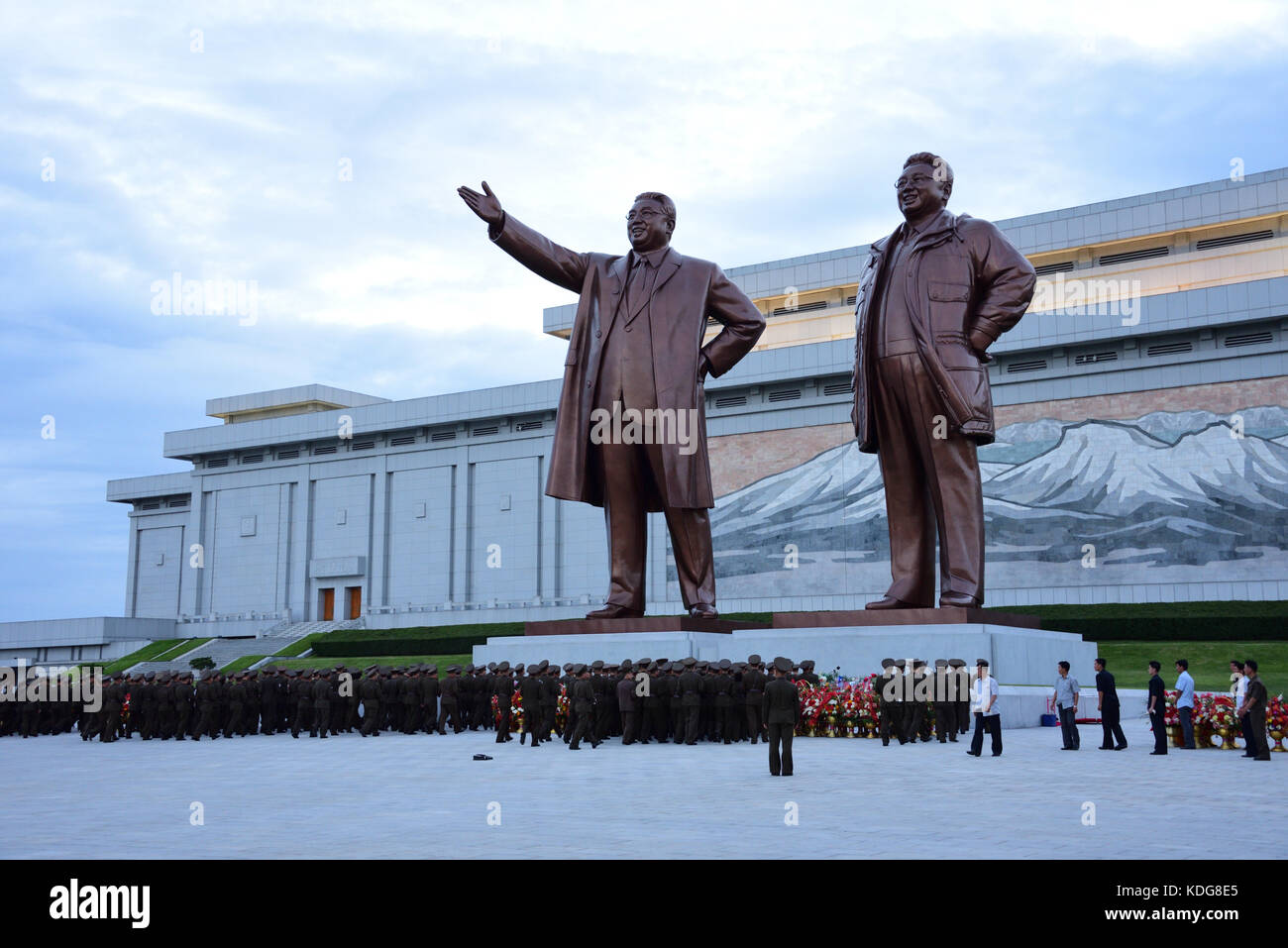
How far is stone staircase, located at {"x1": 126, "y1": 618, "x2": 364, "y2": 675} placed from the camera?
40.2 m

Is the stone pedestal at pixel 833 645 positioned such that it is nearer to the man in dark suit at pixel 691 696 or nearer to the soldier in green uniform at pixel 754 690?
the man in dark suit at pixel 691 696

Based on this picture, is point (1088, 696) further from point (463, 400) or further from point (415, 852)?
point (463, 400)

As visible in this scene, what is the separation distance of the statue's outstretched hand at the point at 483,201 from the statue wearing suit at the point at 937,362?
4.60m

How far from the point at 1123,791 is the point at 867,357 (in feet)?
24.1

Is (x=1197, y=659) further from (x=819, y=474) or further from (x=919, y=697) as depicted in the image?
(x=919, y=697)

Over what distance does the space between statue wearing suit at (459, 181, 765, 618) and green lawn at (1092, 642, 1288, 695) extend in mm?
11418

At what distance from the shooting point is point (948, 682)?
12.7 m

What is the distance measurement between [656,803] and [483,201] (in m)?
8.75

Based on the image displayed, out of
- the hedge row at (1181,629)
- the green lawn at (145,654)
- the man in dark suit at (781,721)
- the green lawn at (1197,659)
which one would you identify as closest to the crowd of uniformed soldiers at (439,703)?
the man in dark suit at (781,721)

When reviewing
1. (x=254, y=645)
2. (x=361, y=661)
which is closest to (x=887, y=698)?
(x=361, y=661)

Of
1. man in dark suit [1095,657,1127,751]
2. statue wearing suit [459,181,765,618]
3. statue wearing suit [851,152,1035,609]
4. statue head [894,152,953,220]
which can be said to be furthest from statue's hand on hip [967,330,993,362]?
man in dark suit [1095,657,1127,751]

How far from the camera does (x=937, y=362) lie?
14.0 m

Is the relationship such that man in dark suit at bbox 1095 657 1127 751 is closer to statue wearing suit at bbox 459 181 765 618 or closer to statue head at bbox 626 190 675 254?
statue wearing suit at bbox 459 181 765 618

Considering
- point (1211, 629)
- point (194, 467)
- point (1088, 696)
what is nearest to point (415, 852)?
point (1088, 696)
